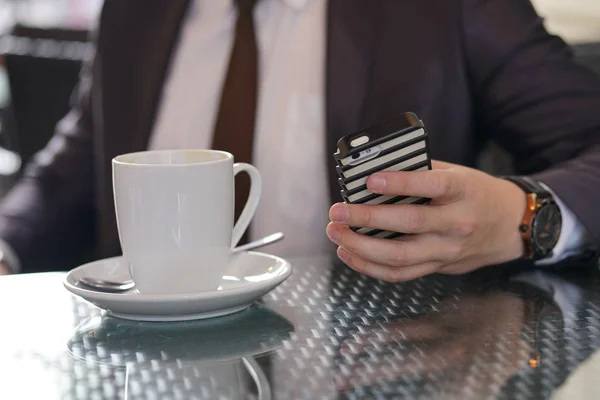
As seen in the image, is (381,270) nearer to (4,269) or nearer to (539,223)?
(539,223)

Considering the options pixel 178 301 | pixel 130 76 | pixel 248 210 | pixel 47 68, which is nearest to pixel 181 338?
pixel 178 301

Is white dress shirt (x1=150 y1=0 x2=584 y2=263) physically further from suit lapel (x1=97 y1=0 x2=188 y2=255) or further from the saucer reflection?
the saucer reflection

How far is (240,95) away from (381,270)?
0.48 metres

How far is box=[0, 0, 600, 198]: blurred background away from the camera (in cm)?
125

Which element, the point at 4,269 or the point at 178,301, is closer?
the point at 178,301

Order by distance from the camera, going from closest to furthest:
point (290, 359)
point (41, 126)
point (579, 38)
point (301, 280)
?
point (290, 359) < point (301, 280) < point (579, 38) < point (41, 126)

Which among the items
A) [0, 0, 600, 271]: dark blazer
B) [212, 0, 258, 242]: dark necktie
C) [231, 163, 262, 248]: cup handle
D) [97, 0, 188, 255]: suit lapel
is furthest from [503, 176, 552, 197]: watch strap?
[97, 0, 188, 255]: suit lapel

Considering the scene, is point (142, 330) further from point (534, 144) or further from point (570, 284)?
point (534, 144)

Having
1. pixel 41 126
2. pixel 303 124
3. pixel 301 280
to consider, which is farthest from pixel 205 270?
pixel 41 126

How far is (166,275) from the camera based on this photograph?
0.67 metres

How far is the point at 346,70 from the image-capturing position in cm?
109

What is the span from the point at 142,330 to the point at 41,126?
1.26 meters

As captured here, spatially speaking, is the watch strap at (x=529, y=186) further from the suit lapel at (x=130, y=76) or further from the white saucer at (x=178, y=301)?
the suit lapel at (x=130, y=76)

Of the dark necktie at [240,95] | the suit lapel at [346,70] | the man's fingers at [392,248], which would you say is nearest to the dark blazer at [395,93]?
the suit lapel at [346,70]
